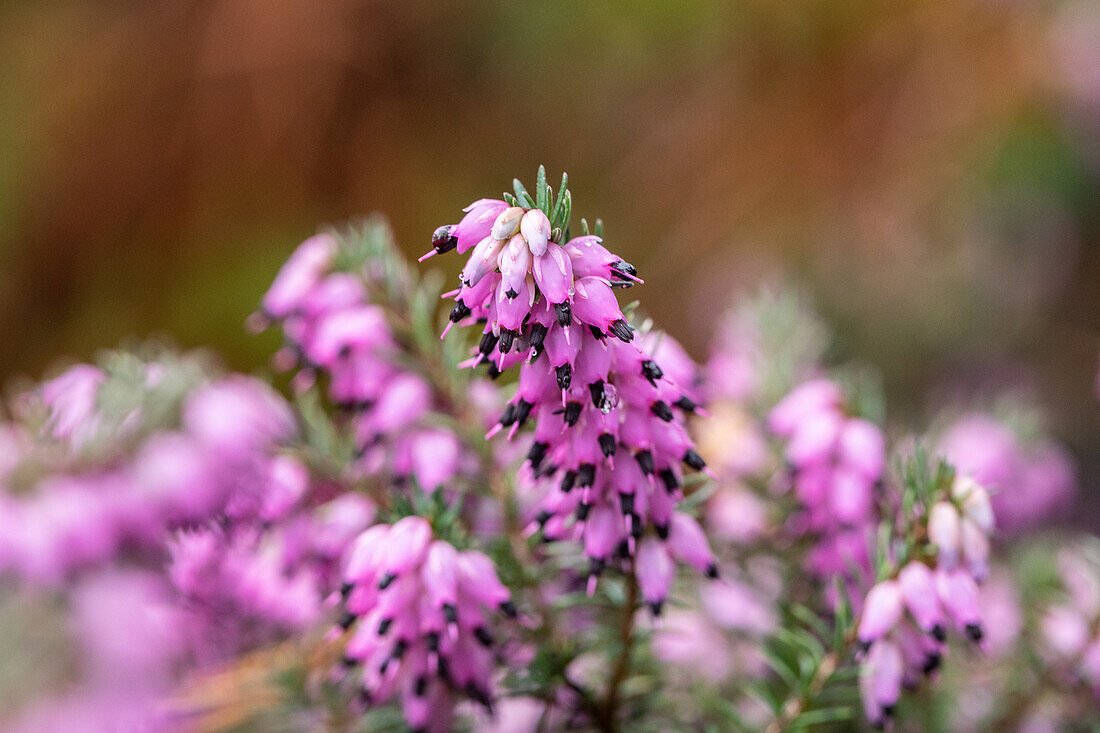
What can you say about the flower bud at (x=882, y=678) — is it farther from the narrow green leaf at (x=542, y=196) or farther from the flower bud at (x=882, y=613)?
the narrow green leaf at (x=542, y=196)

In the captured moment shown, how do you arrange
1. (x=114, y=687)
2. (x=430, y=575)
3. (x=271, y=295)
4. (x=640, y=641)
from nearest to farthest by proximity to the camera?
(x=430, y=575) → (x=640, y=641) → (x=271, y=295) → (x=114, y=687)

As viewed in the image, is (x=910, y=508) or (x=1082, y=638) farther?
(x=1082, y=638)

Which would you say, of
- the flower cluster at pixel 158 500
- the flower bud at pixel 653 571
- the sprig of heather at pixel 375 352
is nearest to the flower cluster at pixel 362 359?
the sprig of heather at pixel 375 352

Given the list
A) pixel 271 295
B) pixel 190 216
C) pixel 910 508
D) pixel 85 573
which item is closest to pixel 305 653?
pixel 85 573

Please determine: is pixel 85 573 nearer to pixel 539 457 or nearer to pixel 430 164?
pixel 539 457

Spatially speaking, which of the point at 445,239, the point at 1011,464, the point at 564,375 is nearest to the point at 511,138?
the point at 1011,464

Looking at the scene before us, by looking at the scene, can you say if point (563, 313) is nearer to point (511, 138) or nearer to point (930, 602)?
point (930, 602)

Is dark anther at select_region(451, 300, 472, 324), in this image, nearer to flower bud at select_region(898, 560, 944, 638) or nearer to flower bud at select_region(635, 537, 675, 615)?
flower bud at select_region(635, 537, 675, 615)
